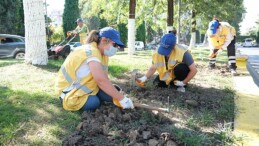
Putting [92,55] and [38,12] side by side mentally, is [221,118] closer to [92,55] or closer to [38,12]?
[92,55]

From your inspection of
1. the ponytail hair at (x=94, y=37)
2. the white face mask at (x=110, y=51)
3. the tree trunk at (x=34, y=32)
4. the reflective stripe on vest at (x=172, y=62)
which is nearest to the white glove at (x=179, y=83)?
the reflective stripe on vest at (x=172, y=62)

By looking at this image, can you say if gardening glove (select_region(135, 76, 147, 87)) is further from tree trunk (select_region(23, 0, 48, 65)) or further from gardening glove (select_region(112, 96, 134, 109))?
tree trunk (select_region(23, 0, 48, 65))

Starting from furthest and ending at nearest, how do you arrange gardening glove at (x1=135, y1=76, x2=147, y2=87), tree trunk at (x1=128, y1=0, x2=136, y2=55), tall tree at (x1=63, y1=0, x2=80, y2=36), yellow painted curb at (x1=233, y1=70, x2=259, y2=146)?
1. tall tree at (x1=63, y1=0, x2=80, y2=36)
2. tree trunk at (x1=128, y1=0, x2=136, y2=55)
3. gardening glove at (x1=135, y1=76, x2=147, y2=87)
4. yellow painted curb at (x1=233, y1=70, x2=259, y2=146)

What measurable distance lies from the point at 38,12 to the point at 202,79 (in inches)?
159

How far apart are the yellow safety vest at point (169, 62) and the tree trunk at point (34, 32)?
3.23 m

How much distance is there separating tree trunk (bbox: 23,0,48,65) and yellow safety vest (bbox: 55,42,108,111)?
3.67 meters

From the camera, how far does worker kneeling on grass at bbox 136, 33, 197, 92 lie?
5188 mm

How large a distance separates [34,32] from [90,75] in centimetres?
406

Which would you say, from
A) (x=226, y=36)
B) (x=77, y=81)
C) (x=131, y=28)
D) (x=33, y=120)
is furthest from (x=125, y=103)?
(x=131, y=28)

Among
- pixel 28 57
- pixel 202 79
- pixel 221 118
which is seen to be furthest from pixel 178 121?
pixel 28 57

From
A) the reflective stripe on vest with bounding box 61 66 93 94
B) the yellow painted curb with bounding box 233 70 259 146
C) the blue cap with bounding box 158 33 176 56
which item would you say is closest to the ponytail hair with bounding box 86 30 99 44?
the reflective stripe on vest with bounding box 61 66 93 94

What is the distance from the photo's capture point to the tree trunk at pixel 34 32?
292 inches

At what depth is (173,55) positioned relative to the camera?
17.8ft

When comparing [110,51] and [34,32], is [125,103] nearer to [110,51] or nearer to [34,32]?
[110,51]
